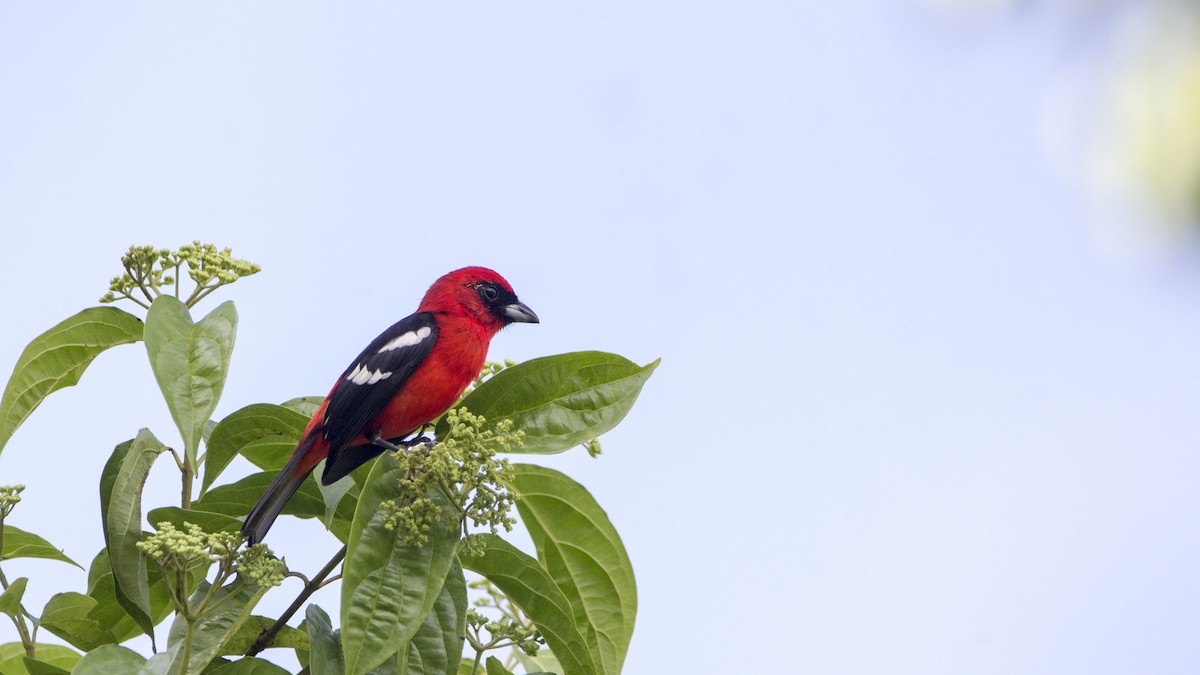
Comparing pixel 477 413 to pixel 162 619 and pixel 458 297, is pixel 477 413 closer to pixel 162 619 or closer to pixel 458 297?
pixel 162 619

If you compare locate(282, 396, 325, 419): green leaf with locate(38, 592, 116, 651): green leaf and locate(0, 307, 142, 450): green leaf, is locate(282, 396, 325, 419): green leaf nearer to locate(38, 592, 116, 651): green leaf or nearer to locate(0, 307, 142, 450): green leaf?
locate(0, 307, 142, 450): green leaf

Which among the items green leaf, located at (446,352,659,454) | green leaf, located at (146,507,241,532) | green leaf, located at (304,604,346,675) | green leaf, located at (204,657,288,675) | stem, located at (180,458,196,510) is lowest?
green leaf, located at (204,657,288,675)

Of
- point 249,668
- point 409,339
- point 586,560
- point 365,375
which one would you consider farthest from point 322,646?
point 409,339

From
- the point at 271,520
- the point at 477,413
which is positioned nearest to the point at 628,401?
the point at 477,413

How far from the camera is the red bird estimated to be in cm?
325

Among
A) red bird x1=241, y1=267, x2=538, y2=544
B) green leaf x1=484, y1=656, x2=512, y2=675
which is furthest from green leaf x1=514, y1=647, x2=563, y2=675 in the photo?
red bird x1=241, y1=267, x2=538, y2=544

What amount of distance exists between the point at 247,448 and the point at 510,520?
1.20 m

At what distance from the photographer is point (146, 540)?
261 cm

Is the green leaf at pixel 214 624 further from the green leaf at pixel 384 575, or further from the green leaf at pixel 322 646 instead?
the green leaf at pixel 384 575

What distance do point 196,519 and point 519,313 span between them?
7.50 ft

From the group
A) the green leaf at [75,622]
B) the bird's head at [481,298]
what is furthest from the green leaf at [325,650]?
the bird's head at [481,298]

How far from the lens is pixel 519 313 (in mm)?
5070

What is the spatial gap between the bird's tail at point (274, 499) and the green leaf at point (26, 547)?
2.05ft

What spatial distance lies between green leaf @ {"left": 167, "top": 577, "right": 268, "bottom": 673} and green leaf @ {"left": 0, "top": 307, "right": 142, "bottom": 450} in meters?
0.81
